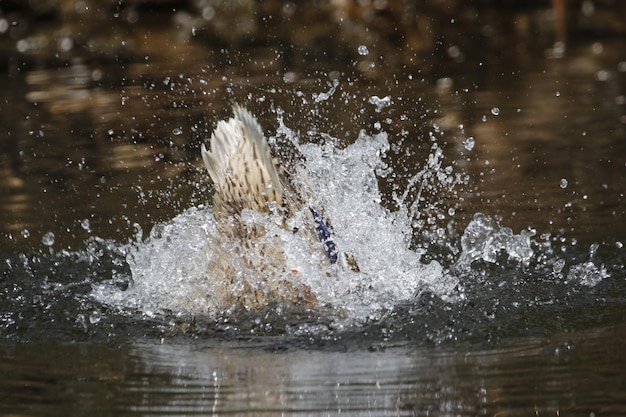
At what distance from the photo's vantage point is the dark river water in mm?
3758

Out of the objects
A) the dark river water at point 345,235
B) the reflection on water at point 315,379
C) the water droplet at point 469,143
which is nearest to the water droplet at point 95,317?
the dark river water at point 345,235

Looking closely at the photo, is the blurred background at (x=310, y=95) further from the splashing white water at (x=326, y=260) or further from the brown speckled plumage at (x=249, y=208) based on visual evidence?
the brown speckled plumage at (x=249, y=208)

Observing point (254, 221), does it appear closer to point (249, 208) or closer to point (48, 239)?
point (249, 208)

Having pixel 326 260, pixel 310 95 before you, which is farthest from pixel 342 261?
pixel 310 95

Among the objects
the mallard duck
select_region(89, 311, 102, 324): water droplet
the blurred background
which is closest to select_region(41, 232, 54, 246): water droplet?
the blurred background

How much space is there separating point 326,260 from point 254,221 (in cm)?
37

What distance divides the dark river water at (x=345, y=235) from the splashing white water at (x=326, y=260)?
0.05 feet

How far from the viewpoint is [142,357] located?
416 centimetres

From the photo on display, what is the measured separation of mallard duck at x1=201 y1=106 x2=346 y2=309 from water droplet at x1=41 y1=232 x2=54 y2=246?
1532mm

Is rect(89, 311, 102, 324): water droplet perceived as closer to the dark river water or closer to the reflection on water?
the dark river water

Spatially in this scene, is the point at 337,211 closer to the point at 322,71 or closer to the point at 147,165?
the point at 147,165

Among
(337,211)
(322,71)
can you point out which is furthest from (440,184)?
(322,71)

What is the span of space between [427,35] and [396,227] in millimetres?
8244

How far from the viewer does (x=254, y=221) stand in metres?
4.50
